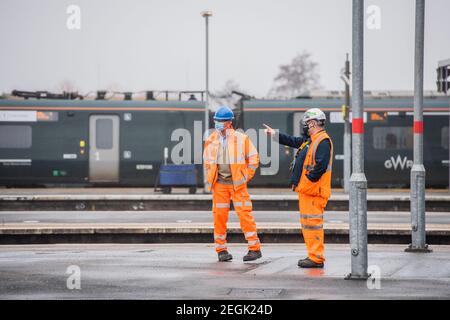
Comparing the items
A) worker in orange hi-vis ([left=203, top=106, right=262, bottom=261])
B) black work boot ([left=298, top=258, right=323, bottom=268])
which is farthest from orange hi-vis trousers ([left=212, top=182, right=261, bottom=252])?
black work boot ([left=298, top=258, right=323, bottom=268])

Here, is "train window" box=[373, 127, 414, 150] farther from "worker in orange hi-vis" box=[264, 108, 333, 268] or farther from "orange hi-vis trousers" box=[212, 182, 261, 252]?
"worker in orange hi-vis" box=[264, 108, 333, 268]

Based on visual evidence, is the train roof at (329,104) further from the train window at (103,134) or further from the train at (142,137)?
the train window at (103,134)

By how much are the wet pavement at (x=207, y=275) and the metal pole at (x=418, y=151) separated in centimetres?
35

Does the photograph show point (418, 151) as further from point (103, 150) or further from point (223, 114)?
point (103, 150)

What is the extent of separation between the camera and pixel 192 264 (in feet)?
36.2

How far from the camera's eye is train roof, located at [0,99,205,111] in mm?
31297

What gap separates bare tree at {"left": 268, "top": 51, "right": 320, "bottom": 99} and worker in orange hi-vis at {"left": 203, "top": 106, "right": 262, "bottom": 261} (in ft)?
292

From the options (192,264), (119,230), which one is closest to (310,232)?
(192,264)

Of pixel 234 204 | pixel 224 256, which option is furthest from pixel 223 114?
pixel 224 256

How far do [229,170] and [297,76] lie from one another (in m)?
90.9

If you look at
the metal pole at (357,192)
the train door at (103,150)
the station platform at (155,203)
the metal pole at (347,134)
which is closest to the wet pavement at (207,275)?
the metal pole at (357,192)

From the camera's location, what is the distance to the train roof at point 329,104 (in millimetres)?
31198

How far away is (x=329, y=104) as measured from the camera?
3128cm
